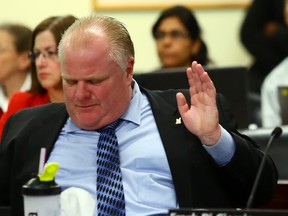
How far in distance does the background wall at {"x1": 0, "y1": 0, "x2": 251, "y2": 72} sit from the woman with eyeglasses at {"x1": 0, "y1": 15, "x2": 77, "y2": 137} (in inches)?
92.1

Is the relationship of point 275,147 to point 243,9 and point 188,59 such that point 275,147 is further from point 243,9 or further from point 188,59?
point 243,9

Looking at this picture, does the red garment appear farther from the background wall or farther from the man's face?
the background wall

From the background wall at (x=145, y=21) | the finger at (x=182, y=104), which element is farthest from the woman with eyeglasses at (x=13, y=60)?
the finger at (x=182, y=104)

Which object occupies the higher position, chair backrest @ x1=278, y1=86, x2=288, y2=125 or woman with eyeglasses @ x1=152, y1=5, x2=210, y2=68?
woman with eyeglasses @ x1=152, y1=5, x2=210, y2=68

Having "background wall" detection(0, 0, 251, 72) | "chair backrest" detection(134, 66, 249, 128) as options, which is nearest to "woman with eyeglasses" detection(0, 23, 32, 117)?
"background wall" detection(0, 0, 251, 72)

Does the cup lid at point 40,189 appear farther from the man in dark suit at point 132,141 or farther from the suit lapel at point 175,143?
the suit lapel at point 175,143

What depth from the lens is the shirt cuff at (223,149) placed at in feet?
8.59

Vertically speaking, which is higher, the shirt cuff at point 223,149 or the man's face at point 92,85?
the man's face at point 92,85

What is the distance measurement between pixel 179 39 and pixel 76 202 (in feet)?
9.83

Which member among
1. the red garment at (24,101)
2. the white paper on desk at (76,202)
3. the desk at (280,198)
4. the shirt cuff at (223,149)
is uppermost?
the red garment at (24,101)

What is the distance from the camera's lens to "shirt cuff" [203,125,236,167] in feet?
8.59

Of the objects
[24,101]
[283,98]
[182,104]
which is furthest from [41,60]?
[182,104]

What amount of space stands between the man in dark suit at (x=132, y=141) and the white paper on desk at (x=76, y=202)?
0.05m

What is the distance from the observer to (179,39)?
545 centimetres
